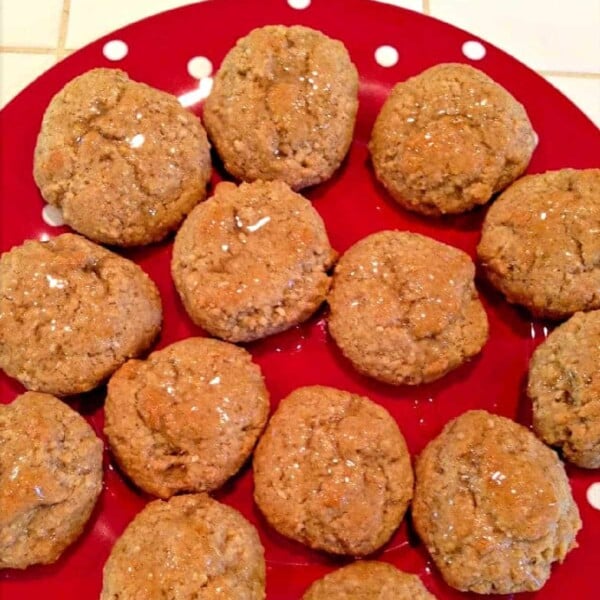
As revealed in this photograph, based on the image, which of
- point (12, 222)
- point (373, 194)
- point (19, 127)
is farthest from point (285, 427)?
point (19, 127)


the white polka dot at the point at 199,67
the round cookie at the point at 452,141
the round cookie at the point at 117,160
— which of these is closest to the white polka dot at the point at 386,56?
the round cookie at the point at 452,141

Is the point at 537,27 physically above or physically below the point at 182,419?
above

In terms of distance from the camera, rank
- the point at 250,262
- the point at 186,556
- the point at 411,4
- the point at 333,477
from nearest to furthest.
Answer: the point at 186,556 → the point at 333,477 → the point at 250,262 → the point at 411,4

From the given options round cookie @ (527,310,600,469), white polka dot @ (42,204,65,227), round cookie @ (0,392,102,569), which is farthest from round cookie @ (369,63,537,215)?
round cookie @ (0,392,102,569)

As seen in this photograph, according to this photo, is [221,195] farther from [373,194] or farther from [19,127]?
[19,127]

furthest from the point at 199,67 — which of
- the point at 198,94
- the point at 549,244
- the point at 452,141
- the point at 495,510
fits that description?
the point at 495,510

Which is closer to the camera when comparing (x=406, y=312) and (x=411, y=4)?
(x=406, y=312)

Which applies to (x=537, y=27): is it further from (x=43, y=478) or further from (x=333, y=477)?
(x=43, y=478)

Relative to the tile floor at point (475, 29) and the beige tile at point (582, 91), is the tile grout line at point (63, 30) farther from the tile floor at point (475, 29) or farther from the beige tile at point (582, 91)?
the beige tile at point (582, 91)
